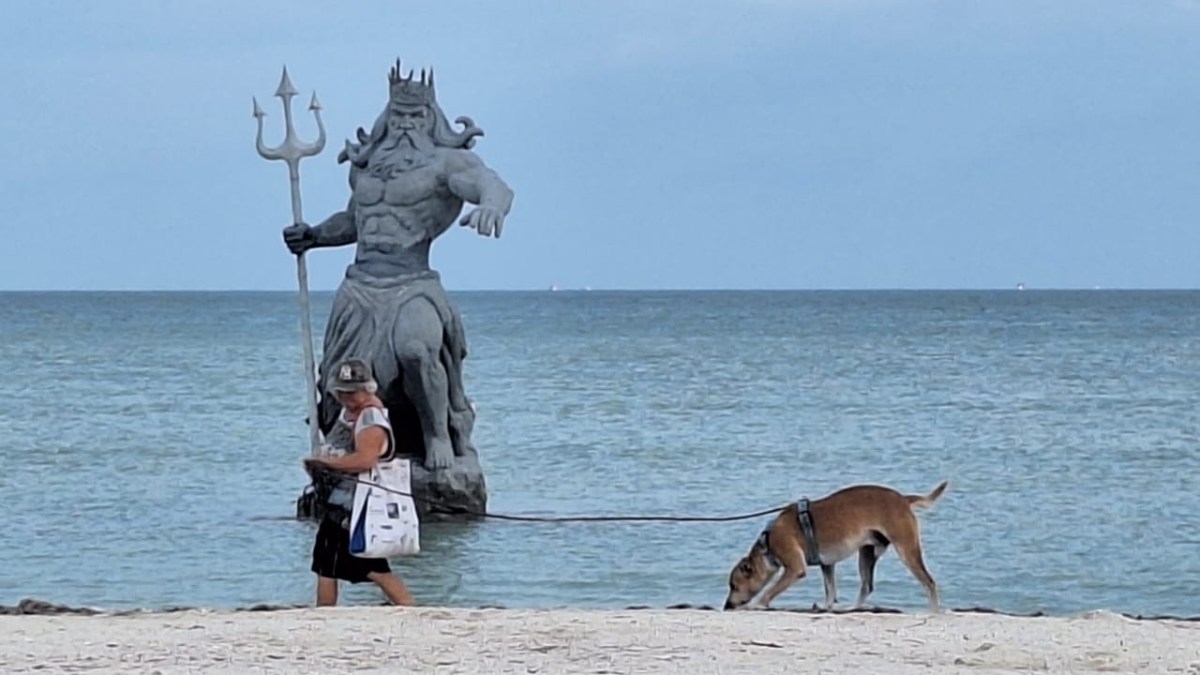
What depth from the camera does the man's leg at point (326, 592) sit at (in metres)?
10.8

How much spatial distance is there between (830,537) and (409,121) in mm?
4683

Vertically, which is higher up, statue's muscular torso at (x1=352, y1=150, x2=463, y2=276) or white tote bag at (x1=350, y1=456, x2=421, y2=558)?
statue's muscular torso at (x1=352, y1=150, x2=463, y2=276)

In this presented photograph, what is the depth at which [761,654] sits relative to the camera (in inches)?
367

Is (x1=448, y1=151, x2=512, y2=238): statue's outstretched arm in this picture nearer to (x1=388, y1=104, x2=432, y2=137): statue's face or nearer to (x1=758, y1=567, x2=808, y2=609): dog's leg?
(x1=388, y1=104, x2=432, y2=137): statue's face

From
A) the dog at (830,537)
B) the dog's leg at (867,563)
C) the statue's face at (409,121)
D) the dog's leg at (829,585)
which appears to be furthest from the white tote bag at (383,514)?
the statue's face at (409,121)

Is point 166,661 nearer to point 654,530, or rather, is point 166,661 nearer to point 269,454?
point 654,530

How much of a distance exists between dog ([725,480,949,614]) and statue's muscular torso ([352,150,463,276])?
406cm

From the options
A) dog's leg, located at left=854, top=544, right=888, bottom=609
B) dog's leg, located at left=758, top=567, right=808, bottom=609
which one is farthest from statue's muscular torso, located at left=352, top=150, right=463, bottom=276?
dog's leg, located at left=758, top=567, right=808, bottom=609

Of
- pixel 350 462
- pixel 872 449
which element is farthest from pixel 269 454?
pixel 350 462

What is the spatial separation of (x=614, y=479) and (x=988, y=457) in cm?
475

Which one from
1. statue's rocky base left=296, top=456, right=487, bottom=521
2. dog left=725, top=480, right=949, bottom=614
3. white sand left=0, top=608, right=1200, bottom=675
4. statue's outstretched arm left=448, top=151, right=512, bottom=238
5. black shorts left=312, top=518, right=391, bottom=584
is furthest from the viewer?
statue's rocky base left=296, top=456, right=487, bottom=521

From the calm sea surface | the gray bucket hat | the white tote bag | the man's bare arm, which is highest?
the gray bucket hat

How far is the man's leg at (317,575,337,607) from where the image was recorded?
10.8 metres

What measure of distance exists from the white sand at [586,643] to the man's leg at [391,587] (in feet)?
1.02
